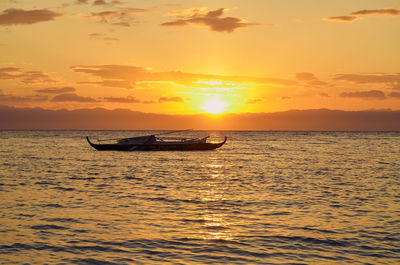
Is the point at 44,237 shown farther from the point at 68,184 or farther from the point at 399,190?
the point at 399,190

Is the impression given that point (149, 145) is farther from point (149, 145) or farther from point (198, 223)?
point (198, 223)

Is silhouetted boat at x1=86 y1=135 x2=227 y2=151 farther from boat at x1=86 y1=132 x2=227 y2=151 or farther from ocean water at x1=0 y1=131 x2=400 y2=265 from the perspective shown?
ocean water at x1=0 y1=131 x2=400 y2=265

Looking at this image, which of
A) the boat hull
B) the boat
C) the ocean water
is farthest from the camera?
the boat hull

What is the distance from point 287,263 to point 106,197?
1403cm

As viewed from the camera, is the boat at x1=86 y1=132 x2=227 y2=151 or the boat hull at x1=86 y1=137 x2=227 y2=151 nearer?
the boat at x1=86 y1=132 x2=227 y2=151

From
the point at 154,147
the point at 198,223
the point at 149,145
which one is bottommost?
the point at 198,223

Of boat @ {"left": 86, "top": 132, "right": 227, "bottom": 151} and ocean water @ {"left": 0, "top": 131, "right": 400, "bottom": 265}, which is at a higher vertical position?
boat @ {"left": 86, "top": 132, "right": 227, "bottom": 151}

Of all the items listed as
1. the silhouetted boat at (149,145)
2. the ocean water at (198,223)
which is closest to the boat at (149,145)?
the silhouetted boat at (149,145)

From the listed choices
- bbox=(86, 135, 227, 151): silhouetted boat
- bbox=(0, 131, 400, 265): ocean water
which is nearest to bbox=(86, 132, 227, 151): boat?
bbox=(86, 135, 227, 151): silhouetted boat

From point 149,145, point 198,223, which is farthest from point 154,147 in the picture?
point 198,223

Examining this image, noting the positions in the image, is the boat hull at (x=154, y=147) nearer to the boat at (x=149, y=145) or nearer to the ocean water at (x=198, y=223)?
the boat at (x=149, y=145)

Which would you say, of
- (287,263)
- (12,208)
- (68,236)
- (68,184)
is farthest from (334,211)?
(68,184)

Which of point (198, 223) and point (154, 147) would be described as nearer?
point (198, 223)

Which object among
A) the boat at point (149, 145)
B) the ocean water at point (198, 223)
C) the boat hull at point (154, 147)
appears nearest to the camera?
the ocean water at point (198, 223)
